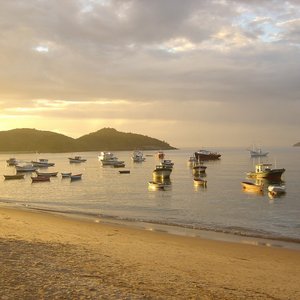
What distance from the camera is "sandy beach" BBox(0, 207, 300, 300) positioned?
31.0ft

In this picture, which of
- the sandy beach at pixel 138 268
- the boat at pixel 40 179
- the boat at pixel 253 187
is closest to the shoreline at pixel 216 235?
the sandy beach at pixel 138 268

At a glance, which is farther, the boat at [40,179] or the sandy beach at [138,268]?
the boat at [40,179]

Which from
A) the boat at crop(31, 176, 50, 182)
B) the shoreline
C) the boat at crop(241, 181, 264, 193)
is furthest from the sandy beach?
the boat at crop(31, 176, 50, 182)

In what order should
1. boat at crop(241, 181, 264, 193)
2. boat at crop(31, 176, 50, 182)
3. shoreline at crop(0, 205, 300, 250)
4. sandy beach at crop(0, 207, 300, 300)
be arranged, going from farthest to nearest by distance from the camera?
boat at crop(31, 176, 50, 182) < boat at crop(241, 181, 264, 193) < shoreline at crop(0, 205, 300, 250) < sandy beach at crop(0, 207, 300, 300)

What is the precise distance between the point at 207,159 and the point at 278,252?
457 feet

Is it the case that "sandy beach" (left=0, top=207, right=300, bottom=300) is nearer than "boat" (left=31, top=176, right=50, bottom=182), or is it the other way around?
"sandy beach" (left=0, top=207, right=300, bottom=300)

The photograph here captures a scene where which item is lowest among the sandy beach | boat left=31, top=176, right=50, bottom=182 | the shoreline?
the shoreline

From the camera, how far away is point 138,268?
1255cm

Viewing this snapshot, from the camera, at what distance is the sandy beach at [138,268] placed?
944 centimetres

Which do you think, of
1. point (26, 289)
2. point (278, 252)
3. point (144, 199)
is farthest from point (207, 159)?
point (26, 289)

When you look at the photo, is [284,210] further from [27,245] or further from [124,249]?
[27,245]

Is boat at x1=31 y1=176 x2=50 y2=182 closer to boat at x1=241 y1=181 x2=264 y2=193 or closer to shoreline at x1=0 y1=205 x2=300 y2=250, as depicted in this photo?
boat at x1=241 y1=181 x2=264 y2=193

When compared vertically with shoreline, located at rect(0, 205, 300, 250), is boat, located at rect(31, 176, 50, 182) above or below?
above

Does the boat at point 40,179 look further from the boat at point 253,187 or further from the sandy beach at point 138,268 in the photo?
the sandy beach at point 138,268
